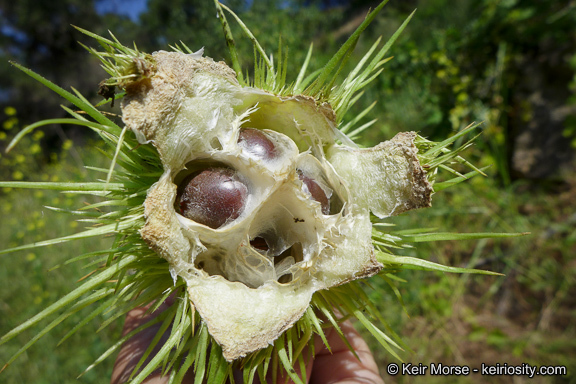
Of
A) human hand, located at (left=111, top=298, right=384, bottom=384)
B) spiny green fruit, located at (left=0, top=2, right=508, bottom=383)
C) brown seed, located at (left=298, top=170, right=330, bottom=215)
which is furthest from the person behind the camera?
human hand, located at (left=111, top=298, right=384, bottom=384)

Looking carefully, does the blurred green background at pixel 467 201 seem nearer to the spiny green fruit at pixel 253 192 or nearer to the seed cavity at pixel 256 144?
the spiny green fruit at pixel 253 192

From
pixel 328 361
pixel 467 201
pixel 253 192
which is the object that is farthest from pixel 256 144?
pixel 467 201

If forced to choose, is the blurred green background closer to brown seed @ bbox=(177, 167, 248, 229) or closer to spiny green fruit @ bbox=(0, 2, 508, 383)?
spiny green fruit @ bbox=(0, 2, 508, 383)

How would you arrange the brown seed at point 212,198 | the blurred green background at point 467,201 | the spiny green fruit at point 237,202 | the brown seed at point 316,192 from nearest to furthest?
the spiny green fruit at point 237,202 < the brown seed at point 212,198 < the brown seed at point 316,192 < the blurred green background at point 467,201

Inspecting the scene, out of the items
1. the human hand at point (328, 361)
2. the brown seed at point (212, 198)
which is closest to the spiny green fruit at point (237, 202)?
the brown seed at point (212, 198)

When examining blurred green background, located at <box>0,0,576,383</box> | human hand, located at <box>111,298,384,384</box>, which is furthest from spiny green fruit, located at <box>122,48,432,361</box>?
blurred green background, located at <box>0,0,576,383</box>

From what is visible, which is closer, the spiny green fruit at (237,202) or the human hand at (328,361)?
the spiny green fruit at (237,202)
